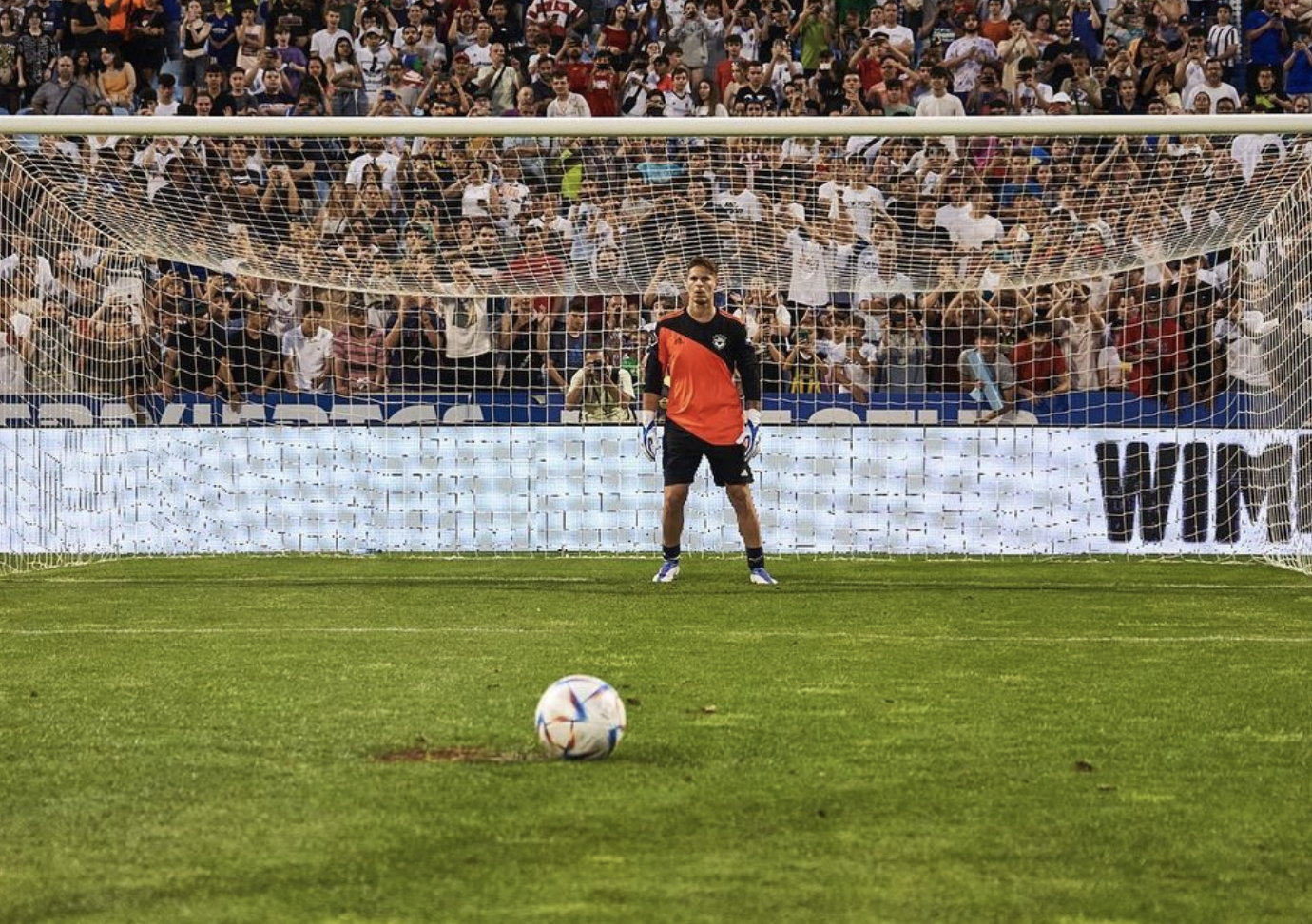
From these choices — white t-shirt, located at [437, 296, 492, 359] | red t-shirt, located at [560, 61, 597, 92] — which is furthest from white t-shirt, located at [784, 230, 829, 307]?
red t-shirt, located at [560, 61, 597, 92]

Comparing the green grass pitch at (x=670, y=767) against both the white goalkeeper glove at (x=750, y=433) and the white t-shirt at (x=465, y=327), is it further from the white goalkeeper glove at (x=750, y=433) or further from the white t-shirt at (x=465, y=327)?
the white t-shirt at (x=465, y=327)

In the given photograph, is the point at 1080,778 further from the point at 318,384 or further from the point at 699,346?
the point at 318,384

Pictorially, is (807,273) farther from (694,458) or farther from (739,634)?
(739,634)

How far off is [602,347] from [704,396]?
3882 mm

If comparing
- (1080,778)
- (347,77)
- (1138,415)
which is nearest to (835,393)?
(1138,415)

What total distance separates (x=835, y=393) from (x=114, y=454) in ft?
20.6

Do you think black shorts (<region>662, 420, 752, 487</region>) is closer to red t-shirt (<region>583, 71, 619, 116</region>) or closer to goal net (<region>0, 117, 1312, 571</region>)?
goal net (<region>0, 117, 1312, 571</region>)

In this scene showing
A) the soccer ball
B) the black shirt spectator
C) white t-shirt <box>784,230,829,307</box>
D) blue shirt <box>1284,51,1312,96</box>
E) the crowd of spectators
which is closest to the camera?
the soccer ball

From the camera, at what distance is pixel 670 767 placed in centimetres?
609

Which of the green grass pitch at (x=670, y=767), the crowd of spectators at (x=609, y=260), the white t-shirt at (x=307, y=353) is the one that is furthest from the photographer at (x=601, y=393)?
the green grass pitch at (x=670, y=767)

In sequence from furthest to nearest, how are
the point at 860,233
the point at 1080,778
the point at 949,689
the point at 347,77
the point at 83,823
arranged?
1. the point at 347,77
2. the point at 860,233
3. the point at 949,689
4. the point at 1080,778
5. the point at 83,823

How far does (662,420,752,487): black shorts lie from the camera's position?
42.4 feet

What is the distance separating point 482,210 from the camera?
15766 mm

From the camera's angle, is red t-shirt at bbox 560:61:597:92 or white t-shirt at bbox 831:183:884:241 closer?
white t-shirt at bbox 831:183:884:241
